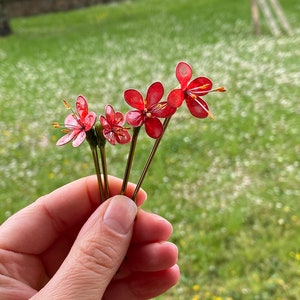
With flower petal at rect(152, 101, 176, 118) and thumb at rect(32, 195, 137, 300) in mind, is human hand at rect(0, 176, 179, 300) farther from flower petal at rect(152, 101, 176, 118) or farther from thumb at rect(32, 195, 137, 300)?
flower petal at rect(152, 101, 176, 118)

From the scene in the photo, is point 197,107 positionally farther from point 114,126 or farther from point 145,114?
point 114,126

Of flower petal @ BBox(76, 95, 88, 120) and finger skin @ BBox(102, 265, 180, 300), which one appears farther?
finger skin @ BBox(102, 265, 180, 300)

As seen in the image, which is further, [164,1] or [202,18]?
[164,1]

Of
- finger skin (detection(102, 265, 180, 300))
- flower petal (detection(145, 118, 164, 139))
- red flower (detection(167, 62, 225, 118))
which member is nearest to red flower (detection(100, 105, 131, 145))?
flower petal (detection(145, 118, 164, 139))

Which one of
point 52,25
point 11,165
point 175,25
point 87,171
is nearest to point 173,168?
point 87,171

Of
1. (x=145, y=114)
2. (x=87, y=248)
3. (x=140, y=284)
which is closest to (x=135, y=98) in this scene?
(x=145, y=114)

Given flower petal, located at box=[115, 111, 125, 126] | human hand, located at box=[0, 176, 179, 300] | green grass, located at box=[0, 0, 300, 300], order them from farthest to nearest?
1. green grass, located at box=[0, 0, 300, 300]
2. human hand, located at box=[0, 176, 179, 300]
3. flower petal, located at box=[115, 111, 125, 126]

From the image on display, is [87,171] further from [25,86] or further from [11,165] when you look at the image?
[25,86]
